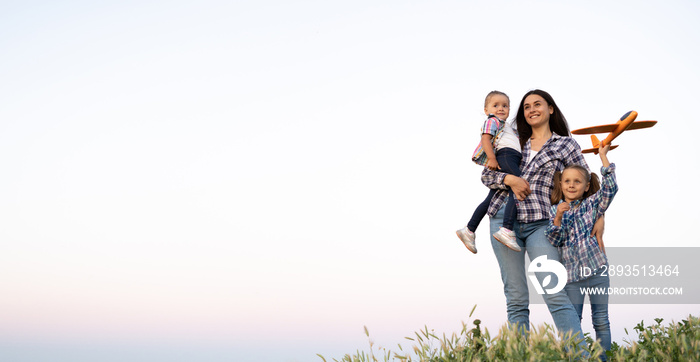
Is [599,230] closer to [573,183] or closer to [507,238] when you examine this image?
[573,183]

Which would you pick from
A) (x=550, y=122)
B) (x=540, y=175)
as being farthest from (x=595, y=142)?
(x=540, y=175)

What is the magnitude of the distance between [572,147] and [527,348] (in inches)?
105

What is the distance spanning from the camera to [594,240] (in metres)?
7.30

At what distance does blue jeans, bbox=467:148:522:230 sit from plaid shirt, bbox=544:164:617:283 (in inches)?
32.5

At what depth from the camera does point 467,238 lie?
7.11m

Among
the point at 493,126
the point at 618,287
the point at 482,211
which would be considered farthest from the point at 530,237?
the point at 618,287

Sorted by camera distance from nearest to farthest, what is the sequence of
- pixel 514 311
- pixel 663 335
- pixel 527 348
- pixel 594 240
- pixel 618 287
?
pixel 527 348 → pixel 514 311 → pixel 663 335 → pixel 594 240 → pixel 618 287

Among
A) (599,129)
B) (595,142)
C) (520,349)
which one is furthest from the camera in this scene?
(599,129)

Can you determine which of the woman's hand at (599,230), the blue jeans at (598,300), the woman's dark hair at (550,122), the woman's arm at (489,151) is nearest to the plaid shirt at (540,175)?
the woman's arm at (489,151)

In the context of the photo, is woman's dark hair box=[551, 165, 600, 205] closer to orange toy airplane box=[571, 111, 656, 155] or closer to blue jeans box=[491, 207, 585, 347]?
orange toy airplane box=[571, 111, 656, 155]

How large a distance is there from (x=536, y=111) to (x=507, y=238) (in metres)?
1.48

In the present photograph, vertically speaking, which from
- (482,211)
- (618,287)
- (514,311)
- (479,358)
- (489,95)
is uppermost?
(489,95)

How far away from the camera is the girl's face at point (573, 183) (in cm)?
691

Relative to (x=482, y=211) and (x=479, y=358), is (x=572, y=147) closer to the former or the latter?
(x=482, y=211)
